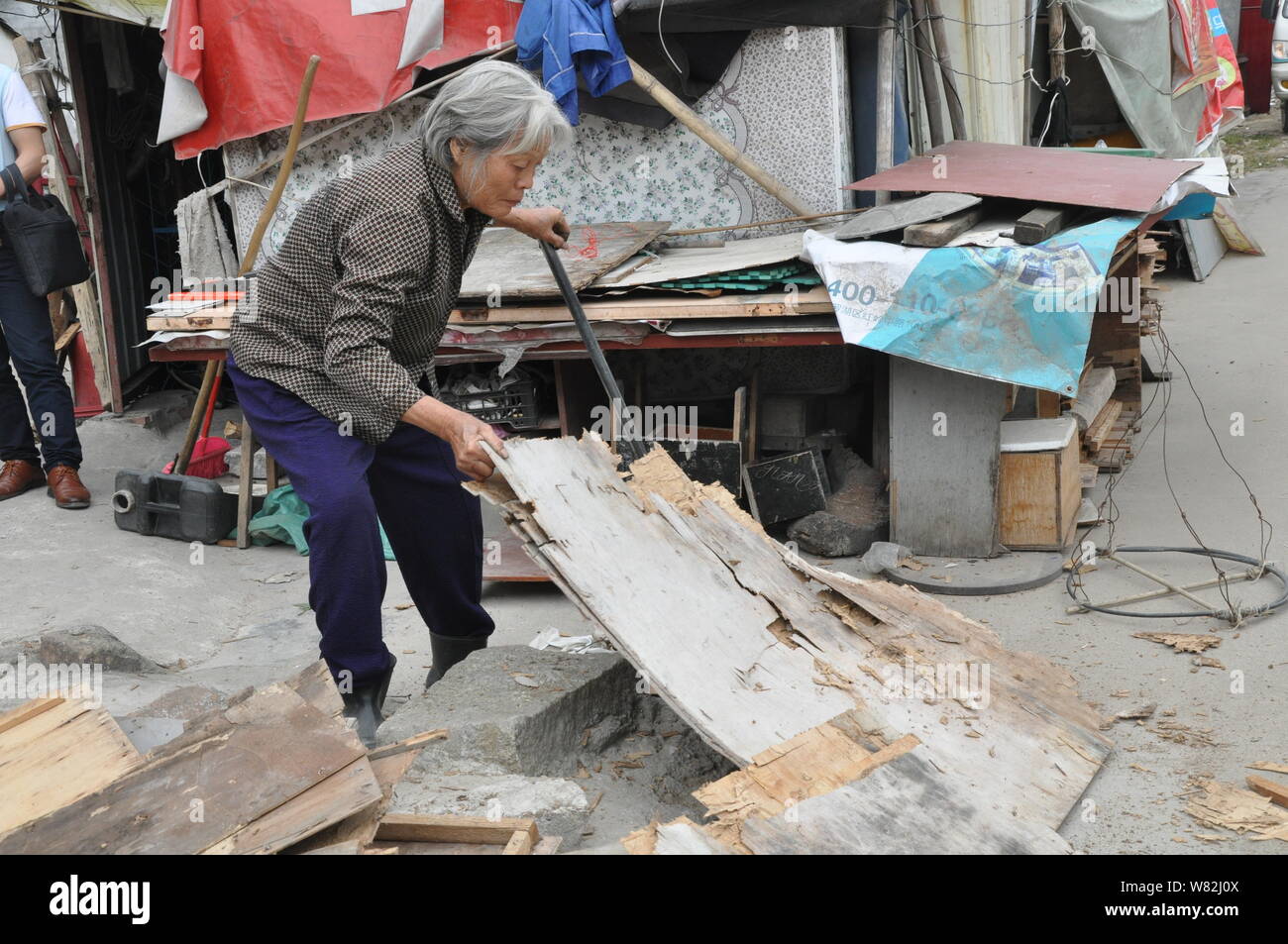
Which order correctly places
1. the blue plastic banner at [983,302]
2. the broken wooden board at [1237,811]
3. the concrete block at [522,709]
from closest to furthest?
the broken wooden board at [1237,811], the concrete block at [522,709], the blue plastic banner at [983,302]

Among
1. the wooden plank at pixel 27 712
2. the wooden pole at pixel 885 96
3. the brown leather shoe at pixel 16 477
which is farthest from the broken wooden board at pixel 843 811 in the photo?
the brown leather shoe at pixel 16 477

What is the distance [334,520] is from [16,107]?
4.09m

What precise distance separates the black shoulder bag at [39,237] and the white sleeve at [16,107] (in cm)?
25

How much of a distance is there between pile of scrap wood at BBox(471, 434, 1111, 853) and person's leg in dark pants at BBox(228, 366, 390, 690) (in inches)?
15.1

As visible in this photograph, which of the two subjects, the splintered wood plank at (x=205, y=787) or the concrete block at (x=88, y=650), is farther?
the concrete block at (x=88, y=650)

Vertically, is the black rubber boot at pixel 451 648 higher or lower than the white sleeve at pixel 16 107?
lower

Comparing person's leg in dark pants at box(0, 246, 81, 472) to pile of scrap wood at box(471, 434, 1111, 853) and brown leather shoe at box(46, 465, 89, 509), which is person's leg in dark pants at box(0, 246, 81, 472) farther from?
pile of scrap wood at box(471, 434, 1111, 853)

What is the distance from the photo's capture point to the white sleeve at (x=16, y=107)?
5887mm

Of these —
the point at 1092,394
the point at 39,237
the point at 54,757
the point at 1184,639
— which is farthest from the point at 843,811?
the point at 39,237

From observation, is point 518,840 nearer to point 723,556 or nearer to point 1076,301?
point 723,556

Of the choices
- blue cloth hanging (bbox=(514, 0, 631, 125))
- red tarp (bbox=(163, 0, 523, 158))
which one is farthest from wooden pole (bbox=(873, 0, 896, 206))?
red tarp (bbox=(163, 0, 523, 158))

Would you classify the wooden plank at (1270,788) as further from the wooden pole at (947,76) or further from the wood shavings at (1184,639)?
the wooden pole at (947,76)

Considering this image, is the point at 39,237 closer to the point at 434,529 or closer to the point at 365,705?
the point at 434,529

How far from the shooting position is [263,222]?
6.28 meters
